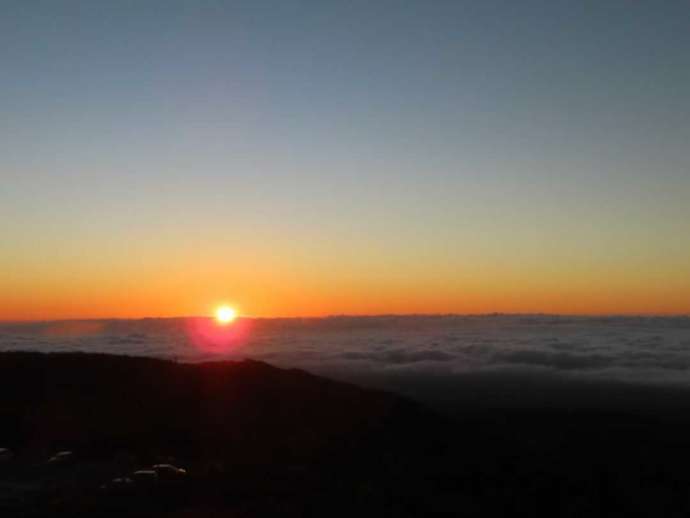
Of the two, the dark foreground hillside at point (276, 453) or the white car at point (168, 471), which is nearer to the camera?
the dark foreground hillside at point (276, 453)

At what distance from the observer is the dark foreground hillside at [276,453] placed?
92.0 feet

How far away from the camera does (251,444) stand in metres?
39.6

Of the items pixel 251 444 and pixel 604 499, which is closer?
pixel 604 499

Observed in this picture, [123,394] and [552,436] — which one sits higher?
[123,394]

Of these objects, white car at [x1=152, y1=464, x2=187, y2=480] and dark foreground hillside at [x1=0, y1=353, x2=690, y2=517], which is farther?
white car at [x1=152, y1=464, x2=187, y2=480]

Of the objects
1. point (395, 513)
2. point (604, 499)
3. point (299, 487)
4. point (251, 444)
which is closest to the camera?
point (395, 513)

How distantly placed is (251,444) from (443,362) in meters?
129

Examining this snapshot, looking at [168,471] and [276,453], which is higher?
[168,471]

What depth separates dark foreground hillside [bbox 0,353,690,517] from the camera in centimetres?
2805

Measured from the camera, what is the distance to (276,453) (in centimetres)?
3753

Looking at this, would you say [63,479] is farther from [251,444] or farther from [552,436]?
[552,436]

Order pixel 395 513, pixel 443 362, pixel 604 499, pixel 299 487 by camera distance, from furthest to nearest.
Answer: pixel 443 362, pixel 604 499, pixel 299 487, pixel 395 513

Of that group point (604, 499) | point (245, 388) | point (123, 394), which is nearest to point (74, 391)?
point (123, 394)

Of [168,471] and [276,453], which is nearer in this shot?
[168,471]
